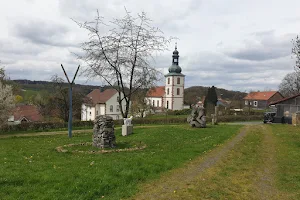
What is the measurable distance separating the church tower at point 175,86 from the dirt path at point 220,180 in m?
69.2

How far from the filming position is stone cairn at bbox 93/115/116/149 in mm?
12836

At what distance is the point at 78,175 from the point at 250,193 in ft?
15.2

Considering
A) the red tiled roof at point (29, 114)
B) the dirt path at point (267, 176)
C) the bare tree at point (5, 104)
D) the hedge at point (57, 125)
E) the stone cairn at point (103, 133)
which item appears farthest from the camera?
the red tiled roof at point (29, 114)

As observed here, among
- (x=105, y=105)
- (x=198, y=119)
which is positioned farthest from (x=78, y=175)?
(x=105, y=105)

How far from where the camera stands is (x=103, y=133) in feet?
42.1

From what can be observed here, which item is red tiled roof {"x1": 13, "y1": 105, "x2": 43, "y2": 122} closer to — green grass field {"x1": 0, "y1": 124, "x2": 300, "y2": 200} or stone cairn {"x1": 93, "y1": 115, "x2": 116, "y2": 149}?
stone cairn {"x1": 93, "y1": 115, "x2": 116, "y2": 149}

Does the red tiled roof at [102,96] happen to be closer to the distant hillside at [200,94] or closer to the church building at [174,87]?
the church building at [174,87]

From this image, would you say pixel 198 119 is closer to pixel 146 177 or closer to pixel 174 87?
pixel 146 177

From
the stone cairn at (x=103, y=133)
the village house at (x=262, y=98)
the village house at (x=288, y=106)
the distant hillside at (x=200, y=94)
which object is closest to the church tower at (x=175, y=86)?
the distant hillside at (x=200, y=94)

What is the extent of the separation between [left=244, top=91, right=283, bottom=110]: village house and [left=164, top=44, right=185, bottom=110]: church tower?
772 inches

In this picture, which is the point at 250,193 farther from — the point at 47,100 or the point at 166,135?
the point at 47,100

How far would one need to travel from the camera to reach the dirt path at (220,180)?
22.4ft

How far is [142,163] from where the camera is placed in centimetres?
905

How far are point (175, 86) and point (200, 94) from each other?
2560cm
